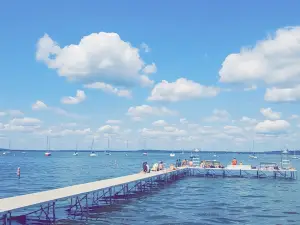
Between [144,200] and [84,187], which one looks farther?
[144,200]

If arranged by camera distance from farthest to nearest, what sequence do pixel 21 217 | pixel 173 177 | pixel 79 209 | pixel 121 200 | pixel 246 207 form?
pixel 173 177
pixel 121 200
pixel 246 207
pixel 79 209
pixel 21 217

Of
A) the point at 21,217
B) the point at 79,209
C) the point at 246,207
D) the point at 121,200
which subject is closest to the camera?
the point at 21,217

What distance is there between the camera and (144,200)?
34594 millimetres

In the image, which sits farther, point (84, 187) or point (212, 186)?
point (212, 186)

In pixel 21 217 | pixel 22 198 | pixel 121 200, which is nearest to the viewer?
pixel 22 198

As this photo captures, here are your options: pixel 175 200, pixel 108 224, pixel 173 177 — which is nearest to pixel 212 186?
pixel 173 177

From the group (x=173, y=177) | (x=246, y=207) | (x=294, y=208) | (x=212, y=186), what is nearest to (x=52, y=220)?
(x=246, y=207)

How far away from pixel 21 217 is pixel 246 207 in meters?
18.5

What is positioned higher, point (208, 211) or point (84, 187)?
point (84, 187)

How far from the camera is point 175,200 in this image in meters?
35.0

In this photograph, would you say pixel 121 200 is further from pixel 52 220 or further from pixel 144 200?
pixel 52 220

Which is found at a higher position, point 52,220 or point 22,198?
point 22,198

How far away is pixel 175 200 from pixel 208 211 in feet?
19.5

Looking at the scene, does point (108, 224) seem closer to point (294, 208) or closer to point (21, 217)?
point (21, 217)
